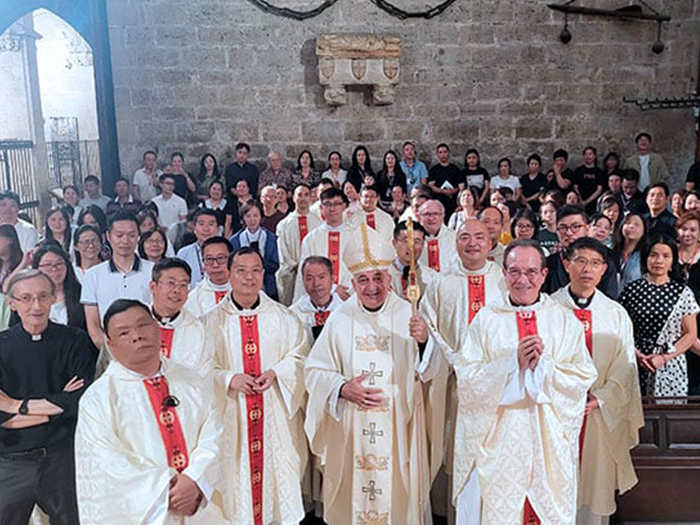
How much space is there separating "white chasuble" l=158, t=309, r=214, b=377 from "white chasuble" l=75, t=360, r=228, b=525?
23.0 inches

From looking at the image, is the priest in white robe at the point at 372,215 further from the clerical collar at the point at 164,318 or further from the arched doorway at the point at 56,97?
the arched doorway at the point at 56,97

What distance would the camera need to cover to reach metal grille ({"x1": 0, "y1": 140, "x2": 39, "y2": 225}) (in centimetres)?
1202

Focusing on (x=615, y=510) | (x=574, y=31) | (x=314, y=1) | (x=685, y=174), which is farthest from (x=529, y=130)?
(x=615, y=510)

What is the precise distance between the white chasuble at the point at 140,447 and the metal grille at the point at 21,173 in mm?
9813

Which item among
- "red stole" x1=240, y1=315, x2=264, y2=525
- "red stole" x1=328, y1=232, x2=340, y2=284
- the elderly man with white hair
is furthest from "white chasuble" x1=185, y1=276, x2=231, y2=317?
the elderly man with white hair

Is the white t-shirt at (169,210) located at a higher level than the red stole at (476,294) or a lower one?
higher

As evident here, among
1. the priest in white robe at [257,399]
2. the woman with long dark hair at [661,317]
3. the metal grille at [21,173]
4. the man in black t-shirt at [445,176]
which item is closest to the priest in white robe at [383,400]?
the priest in white robe at [257,399]

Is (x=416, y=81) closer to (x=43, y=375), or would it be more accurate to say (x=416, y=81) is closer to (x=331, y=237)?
(x=331, y=237)

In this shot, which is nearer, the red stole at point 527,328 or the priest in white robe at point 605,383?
the red stole at point 527,328

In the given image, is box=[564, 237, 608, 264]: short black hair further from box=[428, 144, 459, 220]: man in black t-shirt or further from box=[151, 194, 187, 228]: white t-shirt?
box=[428, 144, 459, 220]: man in black t-shirt

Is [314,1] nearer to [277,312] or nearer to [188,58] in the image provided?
[188,58]

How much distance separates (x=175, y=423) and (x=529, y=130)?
27.8 feet

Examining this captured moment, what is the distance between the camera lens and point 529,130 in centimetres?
1041

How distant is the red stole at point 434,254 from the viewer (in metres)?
5.80
